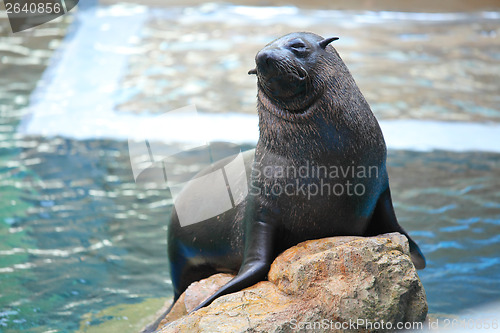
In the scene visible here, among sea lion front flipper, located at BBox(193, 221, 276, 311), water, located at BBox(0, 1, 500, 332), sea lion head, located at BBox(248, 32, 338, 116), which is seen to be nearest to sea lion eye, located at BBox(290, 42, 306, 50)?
sea lion head, located at BBox(248, 32, 338, 116)

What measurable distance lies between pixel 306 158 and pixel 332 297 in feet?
2.51

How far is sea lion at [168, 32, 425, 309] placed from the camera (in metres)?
3.40

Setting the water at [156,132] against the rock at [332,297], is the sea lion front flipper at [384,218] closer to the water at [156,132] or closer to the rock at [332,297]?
the rock at [332,297]

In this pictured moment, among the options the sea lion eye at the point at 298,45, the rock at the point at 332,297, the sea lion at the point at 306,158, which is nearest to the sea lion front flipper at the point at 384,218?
the sea lion at the point at 306,158

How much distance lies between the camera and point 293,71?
→ 10.9ft

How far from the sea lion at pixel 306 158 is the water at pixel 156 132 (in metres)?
1.57

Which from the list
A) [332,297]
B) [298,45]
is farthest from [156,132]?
[332,297]

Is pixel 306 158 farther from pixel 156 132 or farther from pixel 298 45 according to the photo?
pixel 156 132

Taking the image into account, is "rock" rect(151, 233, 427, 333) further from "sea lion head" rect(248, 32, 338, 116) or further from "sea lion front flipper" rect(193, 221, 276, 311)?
"sea lion head" rect(248, 32, 338, 116)

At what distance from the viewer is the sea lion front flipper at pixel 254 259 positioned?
3371mm

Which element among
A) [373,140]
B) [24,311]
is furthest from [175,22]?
[373,140]

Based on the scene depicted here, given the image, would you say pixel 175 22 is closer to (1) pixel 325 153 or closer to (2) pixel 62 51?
(2) pixel 62 51

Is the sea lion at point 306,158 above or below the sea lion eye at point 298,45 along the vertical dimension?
below

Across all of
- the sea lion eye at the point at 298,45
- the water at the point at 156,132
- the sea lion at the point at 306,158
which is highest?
the sea lion eye at the point at 298,45
